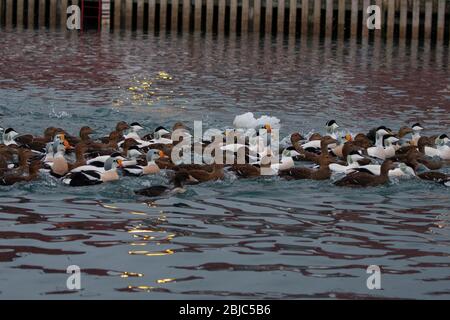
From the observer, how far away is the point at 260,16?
164 ft

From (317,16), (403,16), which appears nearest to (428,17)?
(403,16)

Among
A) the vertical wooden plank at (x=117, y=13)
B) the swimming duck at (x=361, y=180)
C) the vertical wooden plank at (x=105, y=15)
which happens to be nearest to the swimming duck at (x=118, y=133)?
the swimming duck at (x=361, y=180)

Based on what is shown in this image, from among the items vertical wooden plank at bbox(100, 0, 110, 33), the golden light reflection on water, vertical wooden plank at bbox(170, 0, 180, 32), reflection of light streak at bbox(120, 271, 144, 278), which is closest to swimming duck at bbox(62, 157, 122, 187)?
reflection of light streak at bbox(120, 271, 144, 278)

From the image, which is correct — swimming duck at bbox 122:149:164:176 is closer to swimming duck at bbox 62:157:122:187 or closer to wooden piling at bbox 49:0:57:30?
swimming duck at bbox 62:157:122:187

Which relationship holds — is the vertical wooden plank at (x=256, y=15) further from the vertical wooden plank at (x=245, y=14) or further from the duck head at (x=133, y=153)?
the duck head at (x=133, y=153)

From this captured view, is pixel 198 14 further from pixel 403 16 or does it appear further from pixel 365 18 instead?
pixel 403 16

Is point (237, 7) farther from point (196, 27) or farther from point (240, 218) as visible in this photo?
point (240, 218)

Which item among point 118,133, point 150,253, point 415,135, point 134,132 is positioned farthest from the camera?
point 415,135

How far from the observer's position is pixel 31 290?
13.0 m

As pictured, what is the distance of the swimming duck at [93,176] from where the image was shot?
61.6 feet

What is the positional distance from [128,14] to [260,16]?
19.0ft

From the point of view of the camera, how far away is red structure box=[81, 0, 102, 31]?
2048 inches

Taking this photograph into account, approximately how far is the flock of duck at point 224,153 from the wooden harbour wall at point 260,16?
24691mm

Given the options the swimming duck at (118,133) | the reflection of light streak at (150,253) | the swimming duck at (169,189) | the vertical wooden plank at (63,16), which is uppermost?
the vertical wooden plank at (63,16)
